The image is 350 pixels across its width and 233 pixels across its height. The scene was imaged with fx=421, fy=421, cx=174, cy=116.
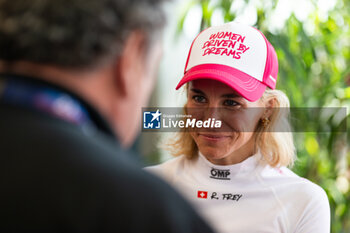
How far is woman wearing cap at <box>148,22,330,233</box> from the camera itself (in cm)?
109

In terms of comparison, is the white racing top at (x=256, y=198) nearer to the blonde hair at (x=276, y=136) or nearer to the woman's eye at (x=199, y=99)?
the blonde hair at (x=276, y=136)

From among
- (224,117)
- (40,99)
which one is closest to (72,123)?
(40,99)

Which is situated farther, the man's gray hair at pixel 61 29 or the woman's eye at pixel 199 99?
the woman's eye at pixel 199 99

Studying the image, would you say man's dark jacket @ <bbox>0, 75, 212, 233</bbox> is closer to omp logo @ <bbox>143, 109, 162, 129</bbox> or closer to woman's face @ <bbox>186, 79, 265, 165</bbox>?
woman's face @ <bbox>186, 79, 265, 165</bbox>

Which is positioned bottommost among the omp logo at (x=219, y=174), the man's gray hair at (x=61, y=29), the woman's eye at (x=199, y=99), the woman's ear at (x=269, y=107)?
the omp logo at (x=219, y=174)

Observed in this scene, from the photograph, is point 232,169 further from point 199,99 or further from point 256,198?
point 199,99

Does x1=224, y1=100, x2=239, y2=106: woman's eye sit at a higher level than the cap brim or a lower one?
lower

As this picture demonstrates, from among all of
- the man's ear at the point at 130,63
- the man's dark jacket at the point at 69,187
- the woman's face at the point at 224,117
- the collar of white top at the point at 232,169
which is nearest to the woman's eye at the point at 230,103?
the woman's face at the point at 224,117

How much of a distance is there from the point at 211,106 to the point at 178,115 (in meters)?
0.16

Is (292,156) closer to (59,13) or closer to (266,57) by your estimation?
(266,57)

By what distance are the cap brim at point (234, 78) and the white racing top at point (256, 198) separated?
6.9 inches

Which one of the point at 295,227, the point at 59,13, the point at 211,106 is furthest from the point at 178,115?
the point at 59,13

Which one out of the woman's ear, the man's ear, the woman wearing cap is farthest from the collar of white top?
the man's ear

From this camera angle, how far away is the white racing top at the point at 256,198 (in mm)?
1064
